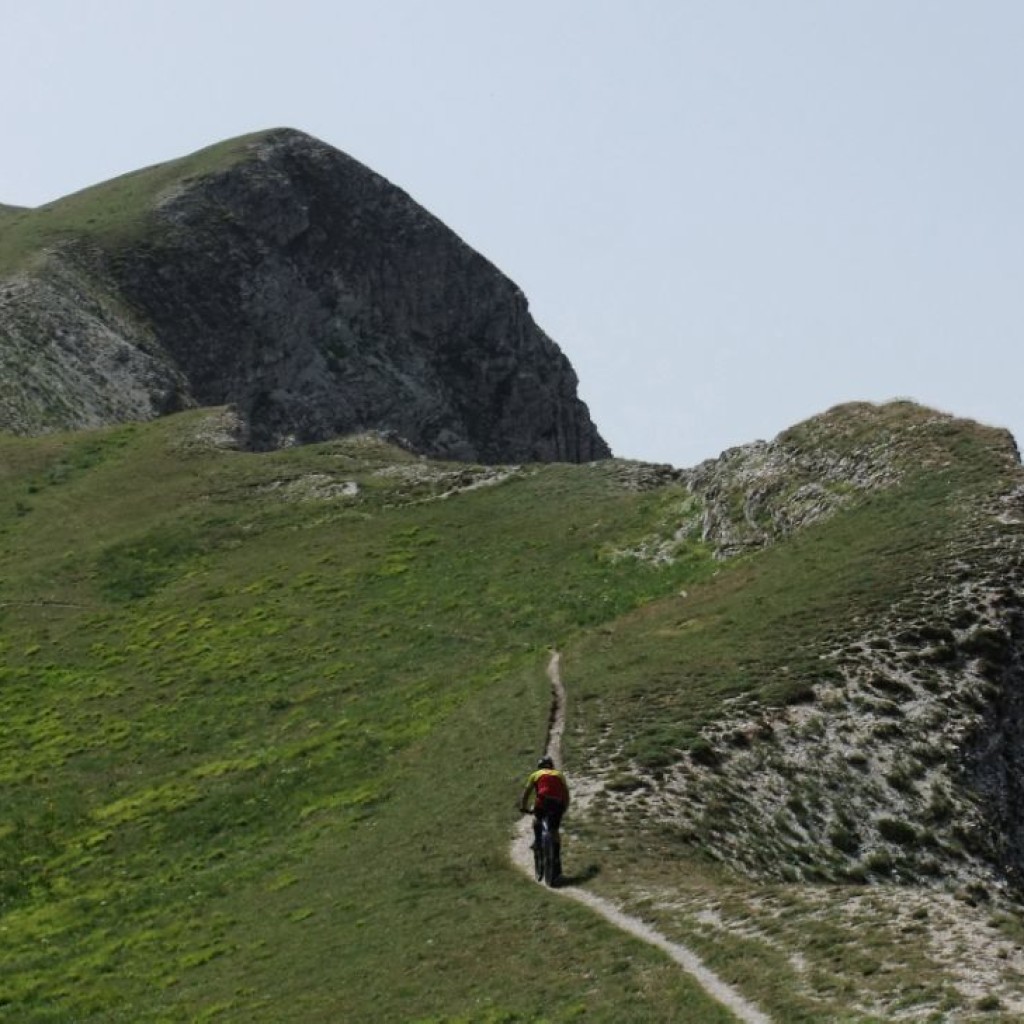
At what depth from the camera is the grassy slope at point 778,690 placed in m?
28.8

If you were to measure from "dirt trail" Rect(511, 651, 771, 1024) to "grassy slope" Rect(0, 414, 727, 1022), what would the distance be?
0.46 meters

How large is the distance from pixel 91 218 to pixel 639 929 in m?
160

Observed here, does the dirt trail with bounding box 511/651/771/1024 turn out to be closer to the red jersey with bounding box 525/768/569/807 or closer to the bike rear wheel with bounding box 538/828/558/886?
the bike rear wheel with bounding box 538/828/558/886

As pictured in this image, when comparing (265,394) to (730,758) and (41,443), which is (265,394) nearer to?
(41,443)

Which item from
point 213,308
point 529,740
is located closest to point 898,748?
point 529,740

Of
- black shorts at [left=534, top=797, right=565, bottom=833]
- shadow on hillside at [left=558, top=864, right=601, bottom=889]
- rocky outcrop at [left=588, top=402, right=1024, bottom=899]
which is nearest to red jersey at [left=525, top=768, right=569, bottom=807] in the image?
black shorts at [left=534, top=797, right=565, bottom=833]

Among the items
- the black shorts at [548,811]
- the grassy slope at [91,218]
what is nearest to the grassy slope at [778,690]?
the black shorts at [548,811]

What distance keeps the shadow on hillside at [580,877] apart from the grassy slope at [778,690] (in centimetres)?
40

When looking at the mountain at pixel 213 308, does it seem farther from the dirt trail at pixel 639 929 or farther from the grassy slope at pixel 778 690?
the dirt trail at pixel 639 929

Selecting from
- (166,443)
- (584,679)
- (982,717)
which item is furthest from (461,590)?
(166,443)

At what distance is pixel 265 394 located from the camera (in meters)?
183

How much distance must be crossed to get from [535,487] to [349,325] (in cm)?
10605

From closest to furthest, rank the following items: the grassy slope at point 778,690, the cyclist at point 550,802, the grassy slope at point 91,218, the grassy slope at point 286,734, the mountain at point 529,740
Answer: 1. the grassy slope at point 778,690
2. the mountain at point 529,740
3. the grassy slope at point 286,734
4. the cyclist at point 550,802
5. the grassy slope at point 91,218

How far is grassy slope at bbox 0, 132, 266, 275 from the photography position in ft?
547
